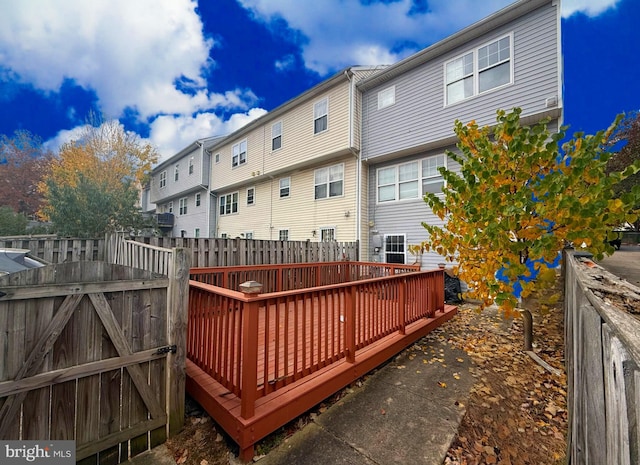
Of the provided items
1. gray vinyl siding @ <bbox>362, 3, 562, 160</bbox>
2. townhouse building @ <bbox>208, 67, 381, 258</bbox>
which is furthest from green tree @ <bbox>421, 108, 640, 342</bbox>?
townhouse building @ <bbox>208, 67, 381, 258</bbox>

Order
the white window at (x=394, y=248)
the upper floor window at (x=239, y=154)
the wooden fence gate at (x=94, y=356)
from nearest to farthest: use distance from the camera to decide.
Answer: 1. the wooden fence gate at (x=94, y=356)
2. the white window at (x=394, y=248)
3. the upper floor window at (x=239, y=154)

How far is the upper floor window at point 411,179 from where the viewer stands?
364 inches

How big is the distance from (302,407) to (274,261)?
18.4 feet

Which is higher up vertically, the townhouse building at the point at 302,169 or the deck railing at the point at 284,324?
the townhouse building at the point at 302,169

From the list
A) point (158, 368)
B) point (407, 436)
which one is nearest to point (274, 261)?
point (158, 368)

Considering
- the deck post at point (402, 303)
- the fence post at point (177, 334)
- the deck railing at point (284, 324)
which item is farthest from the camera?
the deck post at point (402, 303)

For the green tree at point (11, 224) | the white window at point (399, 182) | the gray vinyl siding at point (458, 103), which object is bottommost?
the green tree at point (11, 224)

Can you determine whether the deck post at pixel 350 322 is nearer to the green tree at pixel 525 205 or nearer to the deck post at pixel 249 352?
the deck post at pixel 249 352

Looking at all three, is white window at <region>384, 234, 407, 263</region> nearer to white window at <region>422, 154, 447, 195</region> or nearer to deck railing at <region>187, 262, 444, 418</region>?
white window at <region>422, 154, 447, 195</region>

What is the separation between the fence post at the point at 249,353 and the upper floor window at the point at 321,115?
10.5 metres

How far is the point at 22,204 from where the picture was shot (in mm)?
25234

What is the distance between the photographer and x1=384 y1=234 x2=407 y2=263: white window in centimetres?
993

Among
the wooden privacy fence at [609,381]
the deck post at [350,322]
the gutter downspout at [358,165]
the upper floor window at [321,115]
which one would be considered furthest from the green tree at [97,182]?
the wooden privacy fence at [609,381]

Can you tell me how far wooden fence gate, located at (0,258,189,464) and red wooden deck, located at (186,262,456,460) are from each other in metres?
0.37
